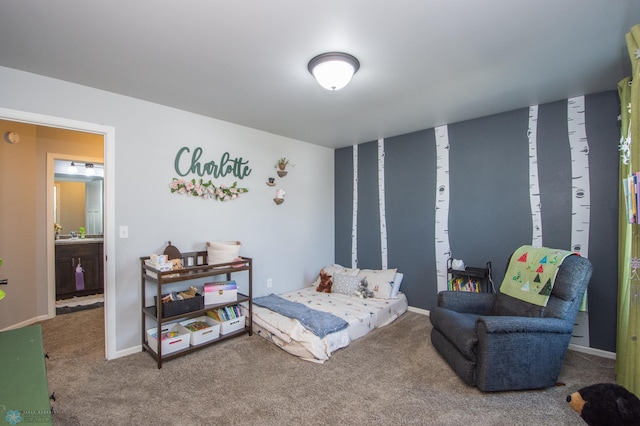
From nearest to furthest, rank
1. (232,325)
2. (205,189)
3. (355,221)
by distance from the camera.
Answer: (232,325) → (205,189) → (355,221)

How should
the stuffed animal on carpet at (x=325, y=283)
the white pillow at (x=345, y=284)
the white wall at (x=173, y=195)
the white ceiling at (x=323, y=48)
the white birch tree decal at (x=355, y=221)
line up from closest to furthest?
the white ceiling at (x=323, y=48) < the white wall at (x=173, y=195) < the white pillow at (x=345, y=284) < the stuffed animal on carpet at (x=325, y=283) < the white birch tree decal at (x=355, y=221)

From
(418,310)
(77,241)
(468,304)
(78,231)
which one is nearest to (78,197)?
(78,231)

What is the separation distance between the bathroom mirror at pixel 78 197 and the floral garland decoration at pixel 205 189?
2.74 metres

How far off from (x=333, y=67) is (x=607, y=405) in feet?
7.51

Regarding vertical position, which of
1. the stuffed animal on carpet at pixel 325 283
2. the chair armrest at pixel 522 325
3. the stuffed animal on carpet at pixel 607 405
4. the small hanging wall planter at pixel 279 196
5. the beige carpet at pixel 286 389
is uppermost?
the small hanging wall planter at pixel 279 196

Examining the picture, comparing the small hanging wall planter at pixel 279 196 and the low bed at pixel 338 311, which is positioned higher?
the small hanging wall planter at pixel 279 196

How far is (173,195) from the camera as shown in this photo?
302 centimetres

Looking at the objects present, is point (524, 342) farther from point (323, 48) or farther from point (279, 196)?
point (279, 196)

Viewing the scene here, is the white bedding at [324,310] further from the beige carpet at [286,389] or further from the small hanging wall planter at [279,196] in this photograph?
the small hanging wall planter at [279,196]

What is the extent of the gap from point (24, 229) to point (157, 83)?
2.52 m

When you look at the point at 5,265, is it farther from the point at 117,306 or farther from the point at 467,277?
the point at 467,277

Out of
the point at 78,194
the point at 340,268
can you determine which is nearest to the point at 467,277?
the point at 340,268

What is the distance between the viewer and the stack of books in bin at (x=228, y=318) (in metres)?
3.01

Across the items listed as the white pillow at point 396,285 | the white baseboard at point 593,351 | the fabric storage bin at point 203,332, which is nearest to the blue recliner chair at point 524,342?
the white baseboard at point 593,351
